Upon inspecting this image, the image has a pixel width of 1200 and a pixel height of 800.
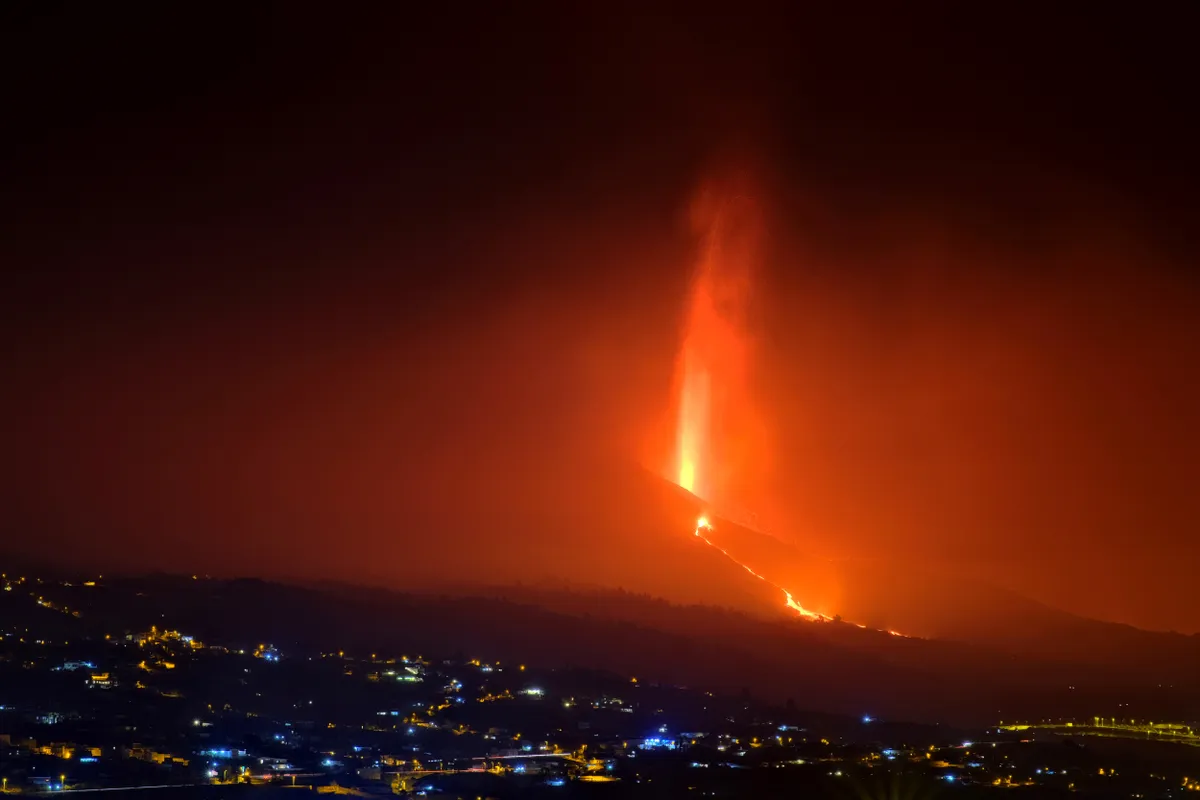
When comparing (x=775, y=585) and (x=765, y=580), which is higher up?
(x=765, y=580)

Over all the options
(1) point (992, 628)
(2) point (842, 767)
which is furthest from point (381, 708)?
(1) point (992, 628)

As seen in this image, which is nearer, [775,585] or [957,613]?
[775,585]

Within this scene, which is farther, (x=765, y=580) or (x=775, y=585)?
(x=775, y=585)

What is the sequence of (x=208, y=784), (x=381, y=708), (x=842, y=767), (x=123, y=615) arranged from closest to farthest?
1. (x=208, y=784)
2. (x=842, y=767)
3. (x=381, y=708)
4. (x=123, y=615)

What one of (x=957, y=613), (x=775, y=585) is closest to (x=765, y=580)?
(x=775, y=585)

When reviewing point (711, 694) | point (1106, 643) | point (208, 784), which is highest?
point (1106, 643)

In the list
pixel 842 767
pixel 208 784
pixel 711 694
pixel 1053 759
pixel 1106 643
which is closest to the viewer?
pixel 208 784

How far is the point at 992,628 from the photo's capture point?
75125 millimetres

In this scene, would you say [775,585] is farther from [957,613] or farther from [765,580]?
[957,613]

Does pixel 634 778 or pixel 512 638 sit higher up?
pixel 512 638

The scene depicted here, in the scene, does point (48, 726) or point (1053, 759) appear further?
point (1053, 759)

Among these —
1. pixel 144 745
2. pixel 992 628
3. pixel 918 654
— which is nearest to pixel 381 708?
pixel 144 745

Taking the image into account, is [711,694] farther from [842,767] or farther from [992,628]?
[992,628]

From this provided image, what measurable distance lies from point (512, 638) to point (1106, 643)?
1207 inches
